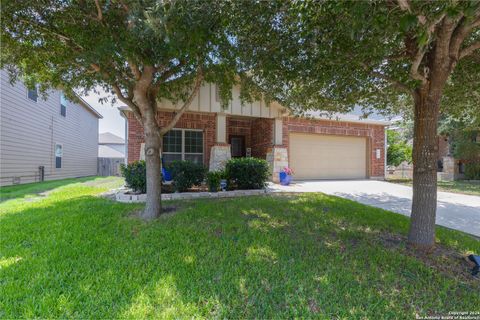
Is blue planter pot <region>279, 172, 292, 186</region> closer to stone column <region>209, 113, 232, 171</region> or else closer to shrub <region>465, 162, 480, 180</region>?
stone column <region>209, 113, 232, 171</region>

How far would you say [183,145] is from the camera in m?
10.2

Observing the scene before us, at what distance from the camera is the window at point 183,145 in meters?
9.97

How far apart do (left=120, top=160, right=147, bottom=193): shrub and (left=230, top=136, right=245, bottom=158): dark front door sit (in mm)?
5909

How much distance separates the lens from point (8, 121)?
32.2 ft

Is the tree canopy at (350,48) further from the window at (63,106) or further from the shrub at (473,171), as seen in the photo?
the window at (63,106)

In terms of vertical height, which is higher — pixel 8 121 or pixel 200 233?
pixel 8 121

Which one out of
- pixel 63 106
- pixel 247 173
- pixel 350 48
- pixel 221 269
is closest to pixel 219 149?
pixel 247 173

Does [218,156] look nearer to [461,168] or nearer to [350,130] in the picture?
[350,130]

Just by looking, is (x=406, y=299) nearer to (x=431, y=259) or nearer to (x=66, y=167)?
(x=431, y=259)

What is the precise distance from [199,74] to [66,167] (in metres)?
13.8

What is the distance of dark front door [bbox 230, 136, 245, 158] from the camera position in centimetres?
1232

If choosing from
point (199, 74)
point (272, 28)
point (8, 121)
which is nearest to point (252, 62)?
point (272, 28)

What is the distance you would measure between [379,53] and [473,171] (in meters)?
16.8

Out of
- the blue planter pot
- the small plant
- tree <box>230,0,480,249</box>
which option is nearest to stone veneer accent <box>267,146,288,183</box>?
the blue planter pot
